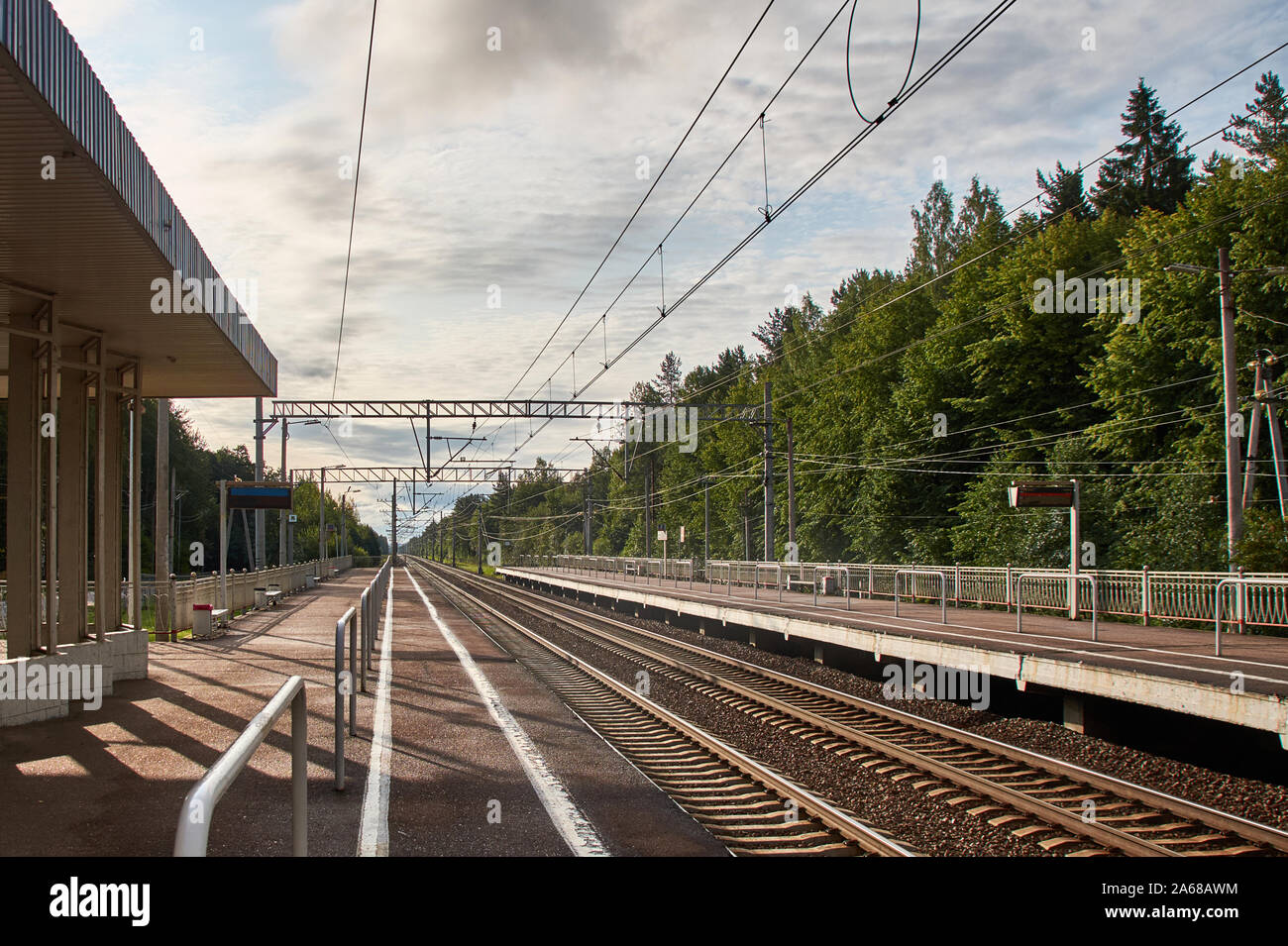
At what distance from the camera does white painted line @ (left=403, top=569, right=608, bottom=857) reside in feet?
23.0

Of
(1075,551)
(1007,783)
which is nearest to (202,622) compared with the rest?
(1007,783)

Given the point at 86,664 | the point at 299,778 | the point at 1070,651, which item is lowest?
the point at 1070,651

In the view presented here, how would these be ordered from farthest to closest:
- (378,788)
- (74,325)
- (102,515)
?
1. (102,515)
2. (74,325)
3. (378,788)

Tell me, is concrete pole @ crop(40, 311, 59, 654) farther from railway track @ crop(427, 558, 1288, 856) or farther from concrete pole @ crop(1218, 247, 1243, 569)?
concrete pole @ crop(1218, 247, 1243, 569)

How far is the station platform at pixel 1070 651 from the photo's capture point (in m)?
A: 10.3

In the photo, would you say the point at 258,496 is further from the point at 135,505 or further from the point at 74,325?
the point at 74,325

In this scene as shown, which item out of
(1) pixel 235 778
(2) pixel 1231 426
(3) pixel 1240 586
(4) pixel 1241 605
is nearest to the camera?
(1) pixel 235 778

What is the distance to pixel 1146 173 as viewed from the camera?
50.0 meters

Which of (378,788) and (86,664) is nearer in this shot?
(378,788)

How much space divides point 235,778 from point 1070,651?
509 inches

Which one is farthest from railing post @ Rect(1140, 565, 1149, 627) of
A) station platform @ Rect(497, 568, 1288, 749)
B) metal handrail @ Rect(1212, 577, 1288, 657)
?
metal handrail @ Rect(1212, 577, 1288, 657)

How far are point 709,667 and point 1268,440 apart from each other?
22.7m

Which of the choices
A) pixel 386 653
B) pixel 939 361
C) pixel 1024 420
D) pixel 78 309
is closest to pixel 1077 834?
pixel 78 309

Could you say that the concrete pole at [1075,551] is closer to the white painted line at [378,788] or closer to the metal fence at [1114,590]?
the metal fence at [1114,590]
